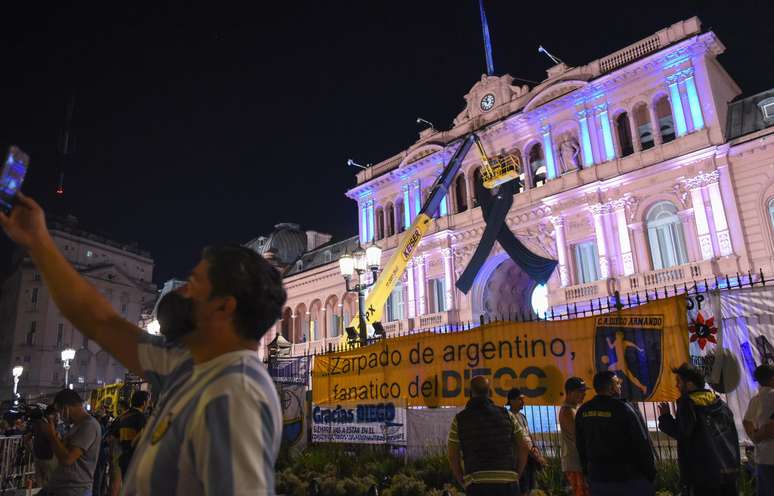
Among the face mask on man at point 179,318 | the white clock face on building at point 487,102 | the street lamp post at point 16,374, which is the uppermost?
the white clock face on building at point 487,102

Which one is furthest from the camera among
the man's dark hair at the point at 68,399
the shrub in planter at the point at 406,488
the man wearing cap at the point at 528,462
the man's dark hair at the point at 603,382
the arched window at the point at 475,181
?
the arched window at the point at 475,181

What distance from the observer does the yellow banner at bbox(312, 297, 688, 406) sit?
851 cm

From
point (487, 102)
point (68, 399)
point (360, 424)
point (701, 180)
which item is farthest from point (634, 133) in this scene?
point (68, 399)

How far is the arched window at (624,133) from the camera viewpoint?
25.3 metres

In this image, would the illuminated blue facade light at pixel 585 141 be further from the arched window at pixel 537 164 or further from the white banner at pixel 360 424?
the white banner at pixel 360 424

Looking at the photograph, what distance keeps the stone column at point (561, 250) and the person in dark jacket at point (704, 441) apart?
19.5m

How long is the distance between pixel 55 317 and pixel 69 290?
73.9m

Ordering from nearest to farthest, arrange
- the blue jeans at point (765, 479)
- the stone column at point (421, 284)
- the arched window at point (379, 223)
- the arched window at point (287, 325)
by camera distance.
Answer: the blue jeans at point (765, 479), the stone column at point (421, 284), the arched window at point (379, 223), the arched window at point (287, 325)

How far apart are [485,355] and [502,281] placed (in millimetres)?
19307

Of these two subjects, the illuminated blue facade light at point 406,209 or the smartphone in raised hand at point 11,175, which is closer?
the smartphone in raised hand at point 11,175

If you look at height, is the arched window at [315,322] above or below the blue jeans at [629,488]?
above

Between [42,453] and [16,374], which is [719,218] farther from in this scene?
[16,374]

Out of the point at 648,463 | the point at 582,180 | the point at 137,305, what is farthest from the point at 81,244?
the point at 648,463

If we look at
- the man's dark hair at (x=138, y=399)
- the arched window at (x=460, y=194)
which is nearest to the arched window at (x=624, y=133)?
the arched window at (x=460, y=194)
